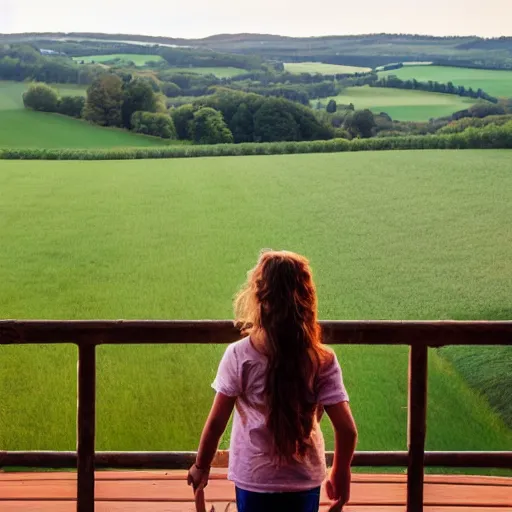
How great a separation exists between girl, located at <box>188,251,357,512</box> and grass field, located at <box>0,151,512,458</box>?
2.22m

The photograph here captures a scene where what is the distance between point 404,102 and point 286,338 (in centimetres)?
423

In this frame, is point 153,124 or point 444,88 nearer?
point 153,124

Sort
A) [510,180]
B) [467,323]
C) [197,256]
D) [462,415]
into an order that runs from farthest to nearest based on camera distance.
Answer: [510,180] < [197,256] < [462,415] < [467,323]

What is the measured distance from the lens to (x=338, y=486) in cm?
161

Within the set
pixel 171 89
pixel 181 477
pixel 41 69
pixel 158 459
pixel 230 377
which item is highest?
pixel 41 69

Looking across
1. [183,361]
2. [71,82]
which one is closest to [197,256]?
[183,361]

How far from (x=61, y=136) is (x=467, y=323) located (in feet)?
12.5

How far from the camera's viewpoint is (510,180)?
518cm

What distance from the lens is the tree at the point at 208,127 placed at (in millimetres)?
5348

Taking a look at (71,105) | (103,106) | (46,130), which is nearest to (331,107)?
(103,106)

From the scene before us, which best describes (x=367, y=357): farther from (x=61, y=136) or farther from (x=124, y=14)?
(x=124, y=14)

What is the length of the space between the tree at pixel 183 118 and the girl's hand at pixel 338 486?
394 centimetres

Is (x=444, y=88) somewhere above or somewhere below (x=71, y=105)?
above

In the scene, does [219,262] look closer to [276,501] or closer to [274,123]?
[274,123]
